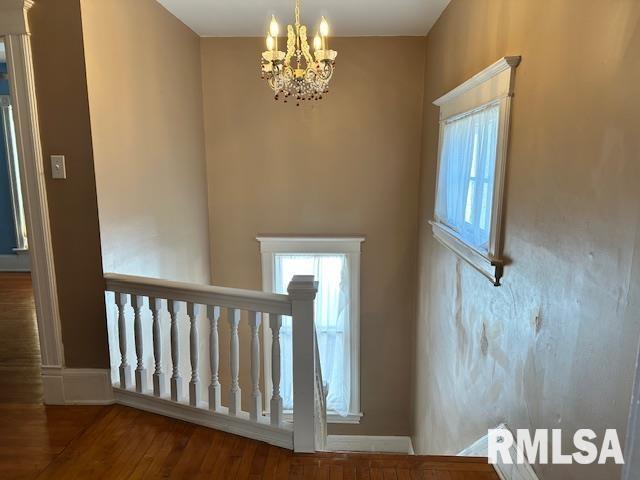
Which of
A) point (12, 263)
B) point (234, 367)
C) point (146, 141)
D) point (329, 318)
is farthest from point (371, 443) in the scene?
point (12, 263)

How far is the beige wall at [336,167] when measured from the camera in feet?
14.5

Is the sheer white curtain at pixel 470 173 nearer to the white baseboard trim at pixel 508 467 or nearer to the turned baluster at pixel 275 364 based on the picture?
the white baseboard trim at pixel 508 467

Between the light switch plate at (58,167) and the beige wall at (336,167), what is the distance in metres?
2.26

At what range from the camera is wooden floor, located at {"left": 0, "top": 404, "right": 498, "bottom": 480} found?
2059 mm

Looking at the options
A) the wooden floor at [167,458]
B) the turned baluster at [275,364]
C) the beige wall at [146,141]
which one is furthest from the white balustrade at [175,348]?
the turned baluster at [275,364]

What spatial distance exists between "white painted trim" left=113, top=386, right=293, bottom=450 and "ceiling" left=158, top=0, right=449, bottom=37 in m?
2.81

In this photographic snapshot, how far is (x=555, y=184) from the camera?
170 centimetres

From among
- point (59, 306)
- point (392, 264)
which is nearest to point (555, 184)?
point (59, 306)

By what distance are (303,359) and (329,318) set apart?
2.74 meters

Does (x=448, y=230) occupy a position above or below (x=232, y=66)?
below

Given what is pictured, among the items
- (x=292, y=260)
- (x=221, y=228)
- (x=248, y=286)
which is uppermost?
(x=221, y=228)

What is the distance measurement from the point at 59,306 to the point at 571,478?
2617 millimetres

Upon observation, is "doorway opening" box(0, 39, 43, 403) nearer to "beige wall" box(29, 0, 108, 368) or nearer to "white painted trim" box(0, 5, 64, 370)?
"white painted trim" box(0, 5, 64, 370)

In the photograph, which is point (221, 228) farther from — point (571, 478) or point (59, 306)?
point (571, 478)
